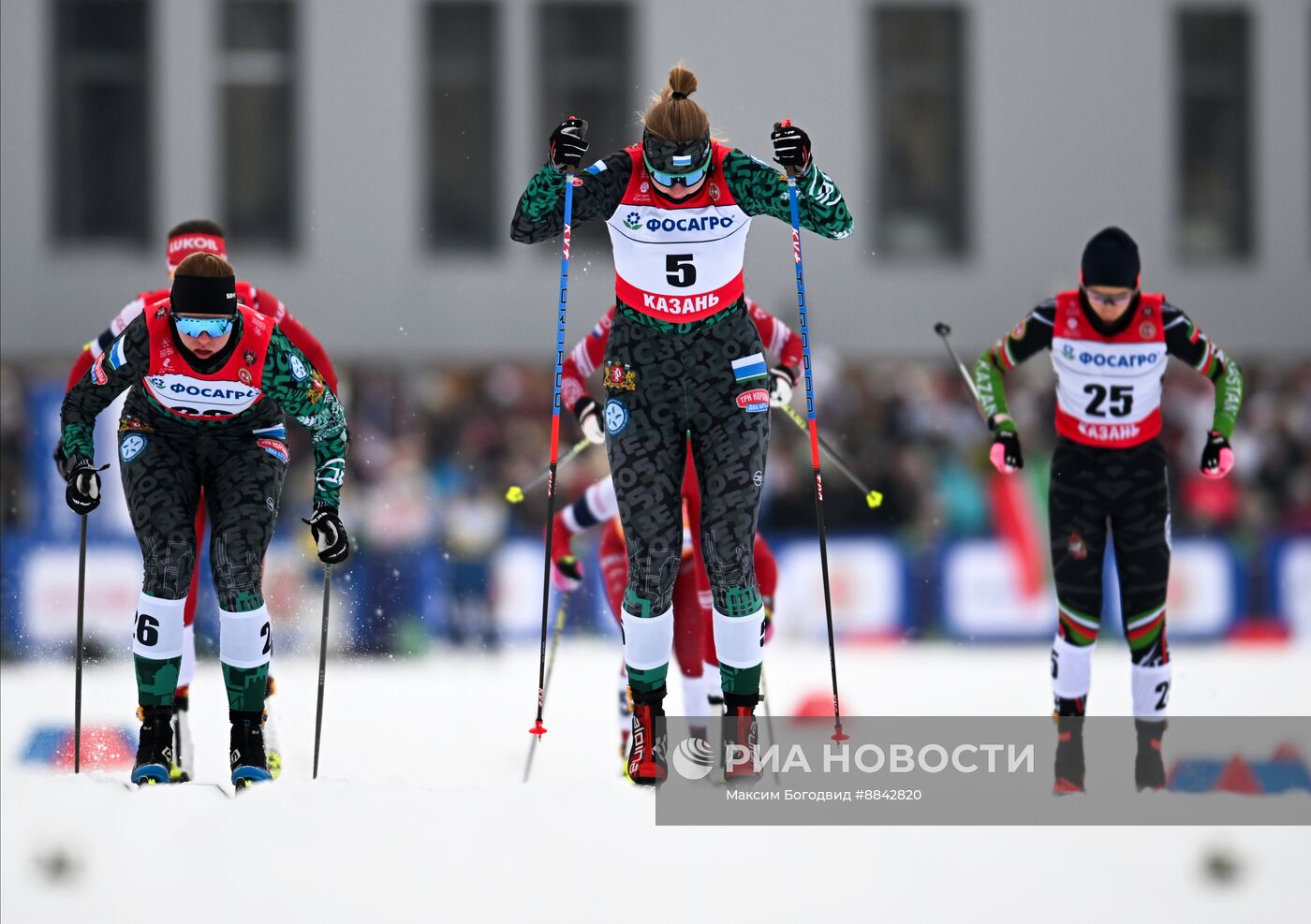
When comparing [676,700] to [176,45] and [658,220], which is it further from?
[176,45]

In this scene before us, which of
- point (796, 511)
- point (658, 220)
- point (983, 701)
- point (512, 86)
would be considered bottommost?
point (983, 701)

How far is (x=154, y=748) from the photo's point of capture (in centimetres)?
618

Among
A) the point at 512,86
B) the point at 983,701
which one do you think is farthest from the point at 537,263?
the point at 983,701

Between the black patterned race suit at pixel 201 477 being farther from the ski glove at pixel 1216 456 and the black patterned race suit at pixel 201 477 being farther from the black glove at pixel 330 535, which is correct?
the ski glove at pixel 1216 456

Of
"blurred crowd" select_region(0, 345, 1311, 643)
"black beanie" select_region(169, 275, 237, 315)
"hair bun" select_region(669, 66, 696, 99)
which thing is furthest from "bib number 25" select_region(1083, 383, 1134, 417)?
"blurred crowd" select_region(0, 345, 1311, 643)

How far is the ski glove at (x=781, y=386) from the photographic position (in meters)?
6.90

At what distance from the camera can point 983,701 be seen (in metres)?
10.6

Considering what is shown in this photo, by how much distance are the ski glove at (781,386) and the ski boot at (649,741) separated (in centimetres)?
146

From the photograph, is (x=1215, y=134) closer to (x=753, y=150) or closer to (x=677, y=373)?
(x=753, y=150)

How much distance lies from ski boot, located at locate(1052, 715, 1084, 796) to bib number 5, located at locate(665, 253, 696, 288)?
2.63m

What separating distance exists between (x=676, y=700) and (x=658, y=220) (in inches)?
174

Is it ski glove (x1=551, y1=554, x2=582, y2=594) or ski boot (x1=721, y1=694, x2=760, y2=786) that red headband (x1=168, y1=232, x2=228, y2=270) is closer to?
ski glove (x1=551, y1=554, x2=582, y2=594)

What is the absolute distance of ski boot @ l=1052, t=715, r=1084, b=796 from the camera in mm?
6746

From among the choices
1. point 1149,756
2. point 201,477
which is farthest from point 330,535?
point 1149,756
